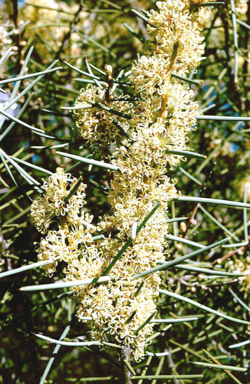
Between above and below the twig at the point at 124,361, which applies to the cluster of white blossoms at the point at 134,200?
above

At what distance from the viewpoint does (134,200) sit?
1.23 ft

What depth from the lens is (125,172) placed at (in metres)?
0.39

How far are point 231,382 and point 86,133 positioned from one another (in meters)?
0.53

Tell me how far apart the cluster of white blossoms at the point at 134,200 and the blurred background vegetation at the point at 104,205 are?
164 millimetres

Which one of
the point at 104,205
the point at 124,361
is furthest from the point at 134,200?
the point at 104,205

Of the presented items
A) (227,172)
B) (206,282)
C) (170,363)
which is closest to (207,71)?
(227,172)

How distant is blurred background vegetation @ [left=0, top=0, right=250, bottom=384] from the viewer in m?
0.63

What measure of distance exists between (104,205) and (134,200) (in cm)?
32

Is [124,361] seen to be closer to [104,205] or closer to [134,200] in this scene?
[134,200]

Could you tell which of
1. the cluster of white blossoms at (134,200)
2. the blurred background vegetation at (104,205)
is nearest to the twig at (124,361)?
the cluster of white blossoms at (134,200)

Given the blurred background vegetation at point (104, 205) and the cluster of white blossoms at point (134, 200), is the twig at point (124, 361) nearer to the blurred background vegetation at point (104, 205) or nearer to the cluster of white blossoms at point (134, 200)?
the cluster of white blossoms at point (134, 200)

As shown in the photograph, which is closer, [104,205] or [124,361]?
[124,361]

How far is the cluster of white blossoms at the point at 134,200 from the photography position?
14.6 inches

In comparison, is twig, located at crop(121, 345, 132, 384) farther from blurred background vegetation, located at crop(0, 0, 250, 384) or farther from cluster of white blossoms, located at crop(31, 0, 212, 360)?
blurred background vegetation, located at crop(0, 0, 250, 384)
